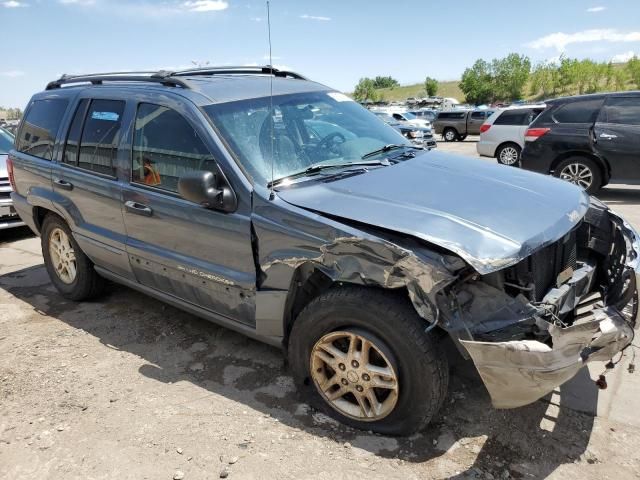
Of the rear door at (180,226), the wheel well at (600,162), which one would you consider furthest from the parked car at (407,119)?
the rear door at (180,226)

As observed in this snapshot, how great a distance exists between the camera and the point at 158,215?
3.49 metres

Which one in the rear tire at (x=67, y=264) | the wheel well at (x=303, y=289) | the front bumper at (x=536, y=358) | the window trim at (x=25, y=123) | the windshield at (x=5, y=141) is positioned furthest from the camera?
the windshield at (x=5, y=141)

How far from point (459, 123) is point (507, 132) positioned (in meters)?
14.7

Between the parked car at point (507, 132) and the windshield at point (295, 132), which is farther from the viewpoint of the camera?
the parked car at point (507, 132)

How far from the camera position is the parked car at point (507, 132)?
40.8ft

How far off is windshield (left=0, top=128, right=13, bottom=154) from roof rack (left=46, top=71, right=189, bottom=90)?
388 cm

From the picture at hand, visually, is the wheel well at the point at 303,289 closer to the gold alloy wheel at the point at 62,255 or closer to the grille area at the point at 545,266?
the grille area at the point at 545,266

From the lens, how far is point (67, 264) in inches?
187

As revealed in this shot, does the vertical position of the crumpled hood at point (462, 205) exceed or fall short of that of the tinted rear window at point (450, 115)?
it exceeds it

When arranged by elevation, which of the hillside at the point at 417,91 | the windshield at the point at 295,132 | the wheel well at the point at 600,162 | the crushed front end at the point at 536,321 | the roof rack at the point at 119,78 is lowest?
the hillside at the point at 417,91

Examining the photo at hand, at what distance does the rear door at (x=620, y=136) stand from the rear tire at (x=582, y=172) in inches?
8.4

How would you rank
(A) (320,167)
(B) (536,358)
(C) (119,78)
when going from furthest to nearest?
(C) (119,78) < (A) (320,167) < (B) (536,358)

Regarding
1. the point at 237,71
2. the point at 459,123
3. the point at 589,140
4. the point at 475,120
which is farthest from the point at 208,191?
the point at 459,123

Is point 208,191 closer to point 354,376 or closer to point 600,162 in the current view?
point 354,376
